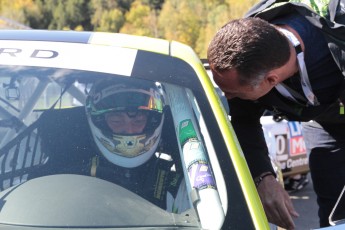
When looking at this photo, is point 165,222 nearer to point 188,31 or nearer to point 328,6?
point 328,6

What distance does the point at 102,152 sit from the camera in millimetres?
Result: 1511

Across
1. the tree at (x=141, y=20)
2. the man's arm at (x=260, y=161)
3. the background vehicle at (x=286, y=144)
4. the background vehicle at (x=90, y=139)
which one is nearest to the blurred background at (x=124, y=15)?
the tree at (x=141, y=20)

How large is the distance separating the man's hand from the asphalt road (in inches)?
120

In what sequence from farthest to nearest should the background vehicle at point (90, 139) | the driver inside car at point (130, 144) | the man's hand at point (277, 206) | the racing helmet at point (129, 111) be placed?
the man's hand at point (277, 206) < the racing helmet at point (129, 111) < the driver inside car at point (130, 144) < the background vehicle at point (90, 139)

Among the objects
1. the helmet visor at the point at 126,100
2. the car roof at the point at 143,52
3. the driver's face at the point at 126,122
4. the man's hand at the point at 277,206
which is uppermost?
the car roof at the point at 143,52

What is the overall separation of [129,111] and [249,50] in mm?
453

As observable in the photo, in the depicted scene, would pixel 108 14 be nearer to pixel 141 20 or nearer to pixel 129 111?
pixel 141 20

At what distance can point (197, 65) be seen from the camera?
1629mm

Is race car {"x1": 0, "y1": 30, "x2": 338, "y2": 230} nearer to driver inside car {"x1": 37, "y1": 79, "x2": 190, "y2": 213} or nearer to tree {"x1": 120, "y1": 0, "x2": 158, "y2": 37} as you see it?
driver inside car {"x1": 37, "y1": 79, "x2": 190, "y2": 213}

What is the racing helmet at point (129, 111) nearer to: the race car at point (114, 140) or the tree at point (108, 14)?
the race car at point (114, 140)

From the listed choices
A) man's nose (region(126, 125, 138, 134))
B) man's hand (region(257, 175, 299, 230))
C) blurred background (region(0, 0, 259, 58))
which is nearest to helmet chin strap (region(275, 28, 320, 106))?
man's hand (region(257, 175, 299, 230))

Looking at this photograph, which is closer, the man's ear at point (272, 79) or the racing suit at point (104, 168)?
the racing suit at point (104, 168)

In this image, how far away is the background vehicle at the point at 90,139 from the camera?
4.46 ft

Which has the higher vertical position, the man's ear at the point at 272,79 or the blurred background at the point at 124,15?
the man's ear at the point at 272,79
